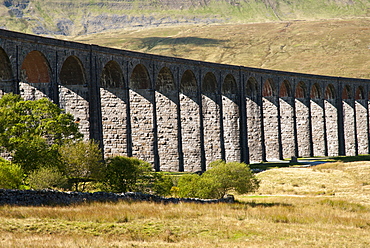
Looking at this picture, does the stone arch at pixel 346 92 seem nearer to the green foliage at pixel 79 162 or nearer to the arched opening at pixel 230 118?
the arched opening at pixel 230 118

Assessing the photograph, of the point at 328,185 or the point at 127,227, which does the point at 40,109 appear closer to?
the point at 127,227

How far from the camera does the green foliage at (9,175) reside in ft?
67.1

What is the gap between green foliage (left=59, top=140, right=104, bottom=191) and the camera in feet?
80.2

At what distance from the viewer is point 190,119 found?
42.5m

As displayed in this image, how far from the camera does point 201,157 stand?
4166cm

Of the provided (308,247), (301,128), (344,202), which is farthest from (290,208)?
(301,128)

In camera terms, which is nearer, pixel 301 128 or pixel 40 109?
pixel 40 109

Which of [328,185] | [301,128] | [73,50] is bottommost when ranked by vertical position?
[328,185]

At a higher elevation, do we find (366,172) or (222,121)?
(222,121)

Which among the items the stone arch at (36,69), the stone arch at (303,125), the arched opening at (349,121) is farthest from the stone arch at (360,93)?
the stone arch at (36,69)

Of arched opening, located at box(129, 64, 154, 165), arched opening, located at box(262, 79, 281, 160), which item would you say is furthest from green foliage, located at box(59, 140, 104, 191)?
arched opening, located at box(262, 79, 281, 160)

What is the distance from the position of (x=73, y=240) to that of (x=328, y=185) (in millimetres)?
26907

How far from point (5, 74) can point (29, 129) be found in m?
3.63

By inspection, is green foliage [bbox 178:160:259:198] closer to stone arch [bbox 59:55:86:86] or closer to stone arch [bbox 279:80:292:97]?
stone arch [bbox 59:55:86:86]
